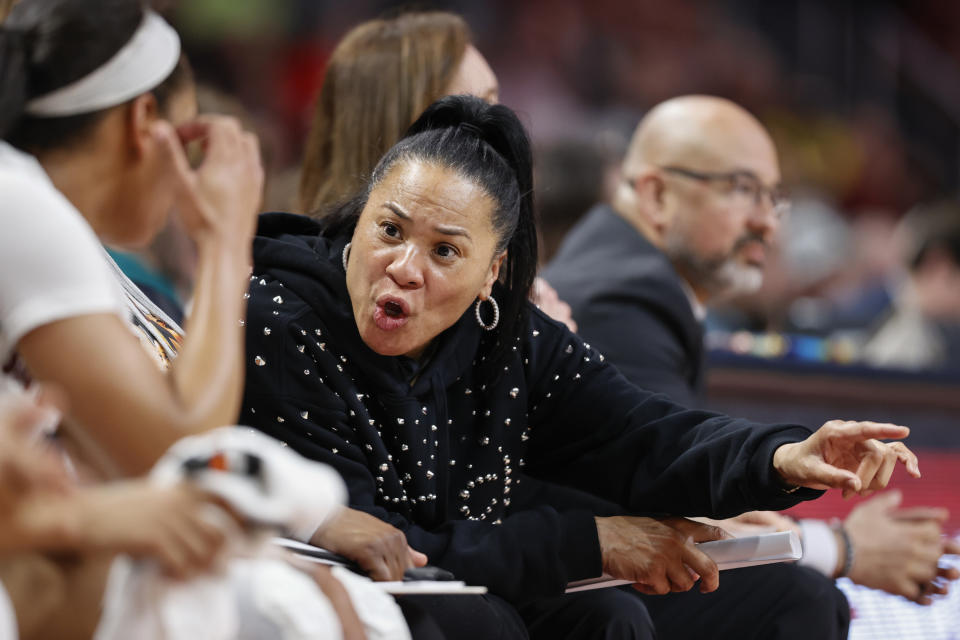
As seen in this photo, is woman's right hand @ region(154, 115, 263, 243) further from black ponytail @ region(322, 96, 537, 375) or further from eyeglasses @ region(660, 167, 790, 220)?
eyeglasses @ region(660, 167, 790, 220)

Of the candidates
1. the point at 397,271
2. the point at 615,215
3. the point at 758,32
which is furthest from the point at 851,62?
the point at 397,271

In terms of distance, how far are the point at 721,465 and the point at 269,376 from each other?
77 cm

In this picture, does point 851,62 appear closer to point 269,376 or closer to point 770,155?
point 770,155

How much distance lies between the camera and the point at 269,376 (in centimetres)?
205

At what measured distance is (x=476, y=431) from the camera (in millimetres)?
2268

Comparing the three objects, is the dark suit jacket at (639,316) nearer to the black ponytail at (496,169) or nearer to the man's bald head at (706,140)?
the man's bald head at (706,140)

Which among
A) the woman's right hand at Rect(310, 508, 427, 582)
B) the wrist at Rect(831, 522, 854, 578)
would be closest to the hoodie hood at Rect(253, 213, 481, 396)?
the woman's right hand at Rect(310, 508, 427, 582)

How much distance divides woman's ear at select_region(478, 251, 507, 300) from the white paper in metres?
0.52

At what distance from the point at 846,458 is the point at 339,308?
85 cm

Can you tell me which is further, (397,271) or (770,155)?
(770,155)

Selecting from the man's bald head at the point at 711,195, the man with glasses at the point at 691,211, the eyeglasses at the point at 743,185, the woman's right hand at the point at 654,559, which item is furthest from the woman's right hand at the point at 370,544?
the eyeglasses at the point at 743,185

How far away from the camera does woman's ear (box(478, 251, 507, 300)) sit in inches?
87.9

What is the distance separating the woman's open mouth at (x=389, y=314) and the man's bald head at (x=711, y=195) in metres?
1.77

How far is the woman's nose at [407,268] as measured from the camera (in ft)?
6.75
